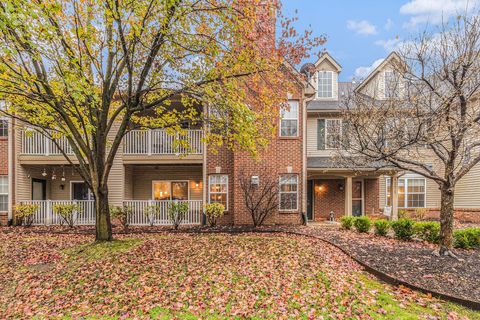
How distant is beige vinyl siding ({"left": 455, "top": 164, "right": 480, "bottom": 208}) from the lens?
14961 mm

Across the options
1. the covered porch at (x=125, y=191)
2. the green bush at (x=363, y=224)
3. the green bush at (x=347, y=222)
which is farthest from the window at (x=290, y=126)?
the covered porch at (x=125, y=191)

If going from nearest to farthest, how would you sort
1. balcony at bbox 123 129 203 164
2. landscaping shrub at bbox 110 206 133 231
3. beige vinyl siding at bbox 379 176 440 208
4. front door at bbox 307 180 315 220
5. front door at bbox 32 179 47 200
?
landscaping shrub at bbox 110 206 133 231, balcony at bbox 123 129 203 164, front door at bbox 32 179 47 200, front door at bbox 307 180 315 220, beige vinyl siding at bbox 379 176 440 208

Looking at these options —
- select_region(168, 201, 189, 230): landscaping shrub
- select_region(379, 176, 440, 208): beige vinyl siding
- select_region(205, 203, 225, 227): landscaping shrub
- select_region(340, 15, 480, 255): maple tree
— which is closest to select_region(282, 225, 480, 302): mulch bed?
select_region(340, 15, 480, 255): maple tree

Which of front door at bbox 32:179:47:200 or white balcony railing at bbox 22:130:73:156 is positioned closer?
white balcony railing at bbox 22:130:73:156

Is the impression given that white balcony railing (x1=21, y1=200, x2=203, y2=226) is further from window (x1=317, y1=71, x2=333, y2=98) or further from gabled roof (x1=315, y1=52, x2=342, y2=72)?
gabled roof (x1=315, y1=52, x2=342, y2=72)

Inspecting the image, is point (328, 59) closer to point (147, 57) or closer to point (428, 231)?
point (428, 231)

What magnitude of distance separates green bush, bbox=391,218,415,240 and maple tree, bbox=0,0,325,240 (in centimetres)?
598

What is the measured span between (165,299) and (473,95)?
30.0ft

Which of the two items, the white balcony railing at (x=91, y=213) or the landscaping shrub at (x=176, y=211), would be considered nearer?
the landscaping shrub at (x=176, y=211)

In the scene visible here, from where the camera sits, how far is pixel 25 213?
12.5 m

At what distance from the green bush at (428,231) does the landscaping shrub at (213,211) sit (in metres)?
7.66

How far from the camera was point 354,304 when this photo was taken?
4.87 m

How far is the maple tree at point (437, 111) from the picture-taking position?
662cm

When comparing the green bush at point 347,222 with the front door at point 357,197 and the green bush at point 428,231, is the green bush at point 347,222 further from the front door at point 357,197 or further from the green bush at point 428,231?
the front door at point 357,197
